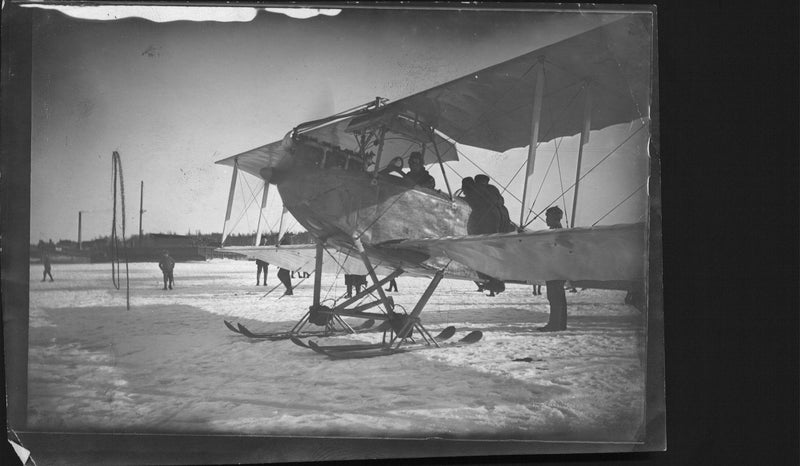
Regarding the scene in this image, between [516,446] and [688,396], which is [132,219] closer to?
[516,446]

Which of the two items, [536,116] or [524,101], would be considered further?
[524,101]

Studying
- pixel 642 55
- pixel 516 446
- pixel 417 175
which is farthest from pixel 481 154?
pixel 516 446

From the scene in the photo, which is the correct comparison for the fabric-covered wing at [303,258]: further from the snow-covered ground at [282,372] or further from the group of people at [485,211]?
the group of people at [485,211]

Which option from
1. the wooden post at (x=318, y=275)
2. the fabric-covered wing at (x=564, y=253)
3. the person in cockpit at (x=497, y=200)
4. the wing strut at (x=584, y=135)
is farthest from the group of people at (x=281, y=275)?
the wing strut at (x=584, y=135)

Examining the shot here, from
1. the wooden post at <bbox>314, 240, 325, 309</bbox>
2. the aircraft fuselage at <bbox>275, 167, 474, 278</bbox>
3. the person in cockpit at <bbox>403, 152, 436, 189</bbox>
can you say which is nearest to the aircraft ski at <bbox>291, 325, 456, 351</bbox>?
the wooden post at <bbox>314, 240, 325, 309</bbox>

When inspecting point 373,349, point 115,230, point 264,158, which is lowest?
point 373,349

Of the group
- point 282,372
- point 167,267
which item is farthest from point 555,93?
point 167,267

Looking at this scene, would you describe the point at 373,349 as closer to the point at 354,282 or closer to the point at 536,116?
the point at 354,282

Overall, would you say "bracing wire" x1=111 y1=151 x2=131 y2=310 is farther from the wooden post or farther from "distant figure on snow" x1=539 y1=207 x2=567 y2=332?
"distant figure on snow" x1=539 y1=207 x2=567 y2=332
